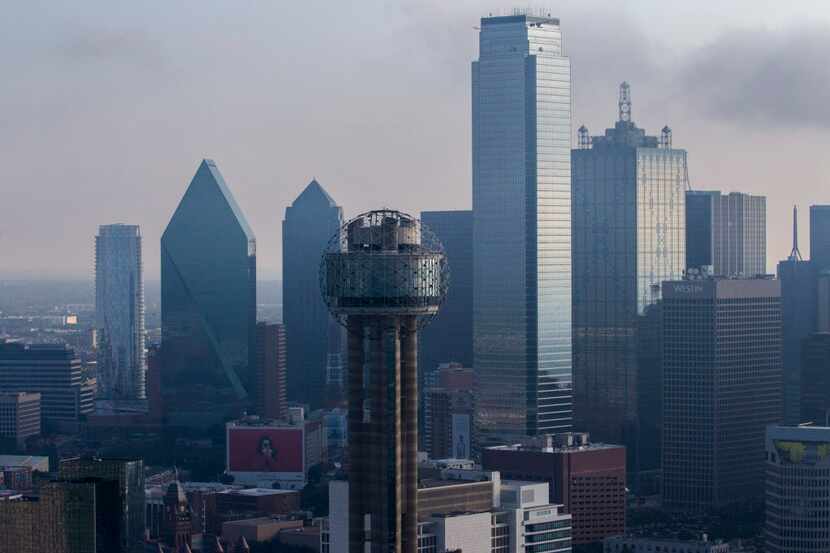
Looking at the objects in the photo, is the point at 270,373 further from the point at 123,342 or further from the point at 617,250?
the point at 123,342

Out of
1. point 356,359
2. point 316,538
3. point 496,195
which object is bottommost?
point 316,538

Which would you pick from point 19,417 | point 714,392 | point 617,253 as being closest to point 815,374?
point 714,392

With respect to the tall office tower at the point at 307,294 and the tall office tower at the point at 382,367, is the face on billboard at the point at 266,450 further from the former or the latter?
the tall office tower at the point at 382,367

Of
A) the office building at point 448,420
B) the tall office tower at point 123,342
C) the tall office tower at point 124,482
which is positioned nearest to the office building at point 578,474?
the office building at point 448,420

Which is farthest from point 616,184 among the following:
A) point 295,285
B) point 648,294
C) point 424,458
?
point 295,285

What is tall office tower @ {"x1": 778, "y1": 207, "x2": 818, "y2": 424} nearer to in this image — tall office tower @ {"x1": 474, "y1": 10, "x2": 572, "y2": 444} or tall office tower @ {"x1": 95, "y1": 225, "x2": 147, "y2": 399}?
tall office tower @ {"x1": 474, "y1": 10, "x2": 572, "y2": 444}

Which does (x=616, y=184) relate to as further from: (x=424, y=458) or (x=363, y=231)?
(x=363, y=231)

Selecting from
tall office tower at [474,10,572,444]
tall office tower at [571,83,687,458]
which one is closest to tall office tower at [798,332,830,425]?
tall office tower at [571,83,687,458]
